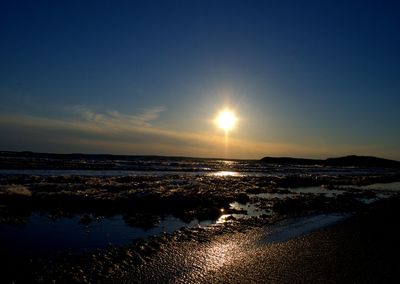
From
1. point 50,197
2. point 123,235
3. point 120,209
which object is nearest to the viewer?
point 123,235

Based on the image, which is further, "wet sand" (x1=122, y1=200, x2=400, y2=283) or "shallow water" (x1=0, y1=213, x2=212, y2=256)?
"shallow water" (x1=0, y1=213, x2=212, y2=256)

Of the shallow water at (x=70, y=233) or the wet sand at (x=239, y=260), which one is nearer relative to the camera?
the wet sand at (x=239, y=260)

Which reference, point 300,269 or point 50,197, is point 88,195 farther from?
point 300,269

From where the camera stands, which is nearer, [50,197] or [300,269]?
[300,269]

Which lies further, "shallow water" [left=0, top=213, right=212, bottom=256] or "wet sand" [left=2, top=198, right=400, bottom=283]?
"shallow water" [left=0, top=213, right=212, bottom=256]

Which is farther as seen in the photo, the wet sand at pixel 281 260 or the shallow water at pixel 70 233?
the shallow water at pixel 70 233

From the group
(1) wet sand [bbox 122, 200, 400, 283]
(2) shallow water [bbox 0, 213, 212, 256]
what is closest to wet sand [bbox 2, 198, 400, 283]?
(1) wet sand [bbox 122, 200, 400, 283]

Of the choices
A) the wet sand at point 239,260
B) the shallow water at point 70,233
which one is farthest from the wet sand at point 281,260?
the shallow water at point 70,233

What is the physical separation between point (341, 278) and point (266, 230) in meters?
6.71

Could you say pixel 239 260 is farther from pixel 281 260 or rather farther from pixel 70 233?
pixel 70 233

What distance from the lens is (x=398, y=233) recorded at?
16062 mm

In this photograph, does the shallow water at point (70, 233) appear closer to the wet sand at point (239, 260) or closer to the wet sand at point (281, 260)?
the wet sand at point (239, 260)

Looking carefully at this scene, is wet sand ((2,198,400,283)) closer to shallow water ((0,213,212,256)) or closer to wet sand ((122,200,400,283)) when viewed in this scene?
wet sand ((122,200,400,283))

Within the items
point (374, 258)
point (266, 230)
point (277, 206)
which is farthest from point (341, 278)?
point (277, 206)
